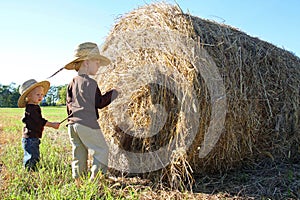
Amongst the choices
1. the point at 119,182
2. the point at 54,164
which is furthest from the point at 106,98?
the point at 54,164

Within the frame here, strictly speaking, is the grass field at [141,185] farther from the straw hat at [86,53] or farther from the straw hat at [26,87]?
the straw hat at [86,53]

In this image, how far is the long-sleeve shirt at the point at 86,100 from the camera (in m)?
3.09

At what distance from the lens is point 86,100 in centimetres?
310

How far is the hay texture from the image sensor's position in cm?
289

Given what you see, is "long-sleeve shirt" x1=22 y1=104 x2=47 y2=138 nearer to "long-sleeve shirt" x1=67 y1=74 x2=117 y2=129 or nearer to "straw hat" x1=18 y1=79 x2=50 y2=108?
"straw hat" x1=18 y1=79 x2=50 y2=108

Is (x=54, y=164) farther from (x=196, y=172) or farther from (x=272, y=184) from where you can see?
(x=272, y=184)

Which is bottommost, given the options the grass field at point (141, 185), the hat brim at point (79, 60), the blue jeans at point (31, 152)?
the grass field at point (141, 185)

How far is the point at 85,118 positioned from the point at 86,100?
193 millimetres

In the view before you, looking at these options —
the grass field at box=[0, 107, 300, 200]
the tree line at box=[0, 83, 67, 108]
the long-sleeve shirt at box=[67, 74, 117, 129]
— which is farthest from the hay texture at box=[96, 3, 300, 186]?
the tree line at box=[0, 83, 67, 108]

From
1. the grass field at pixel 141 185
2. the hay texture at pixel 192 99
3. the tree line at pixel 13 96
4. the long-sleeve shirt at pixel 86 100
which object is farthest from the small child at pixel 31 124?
the tree line at pixel 13 96

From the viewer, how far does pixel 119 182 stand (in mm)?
3154

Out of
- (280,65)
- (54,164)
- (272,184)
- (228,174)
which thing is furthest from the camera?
(280,65)

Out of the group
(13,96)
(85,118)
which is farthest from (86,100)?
(13,96)

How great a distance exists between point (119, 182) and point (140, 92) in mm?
977
